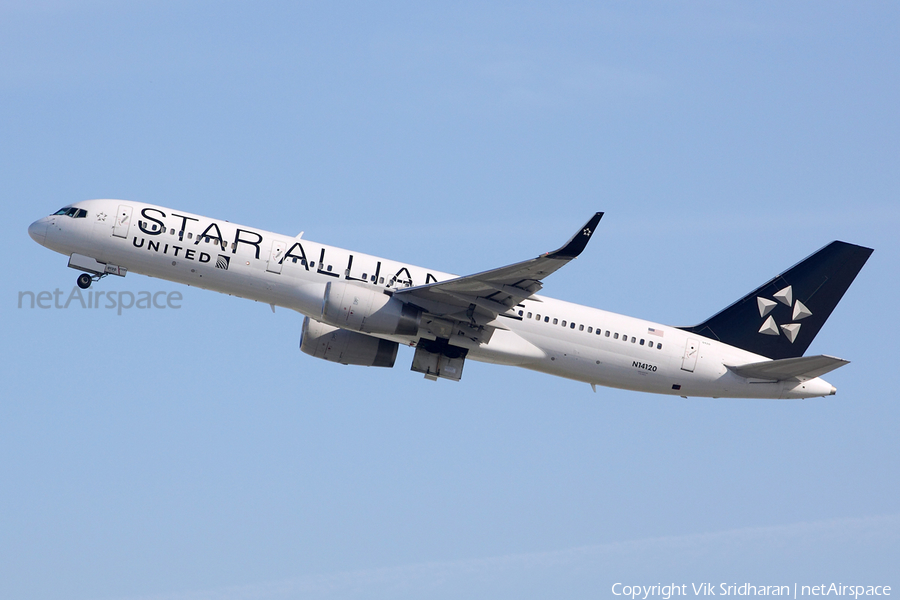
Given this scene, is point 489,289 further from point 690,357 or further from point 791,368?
point 791,368

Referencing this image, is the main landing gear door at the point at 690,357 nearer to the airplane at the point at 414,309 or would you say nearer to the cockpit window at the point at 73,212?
the airplane at the point at 414,309

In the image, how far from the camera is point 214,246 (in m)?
41.0

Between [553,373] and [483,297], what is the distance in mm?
5586

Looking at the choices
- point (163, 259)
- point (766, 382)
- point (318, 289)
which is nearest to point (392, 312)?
point (318, 289)

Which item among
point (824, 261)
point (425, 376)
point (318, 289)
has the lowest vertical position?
point (425, 376)

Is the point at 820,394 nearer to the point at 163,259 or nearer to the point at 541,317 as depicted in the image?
the point at 541,317

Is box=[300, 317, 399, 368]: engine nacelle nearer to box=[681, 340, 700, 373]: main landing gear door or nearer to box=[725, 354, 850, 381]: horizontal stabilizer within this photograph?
box=[681, 340, 700, 373]: main landing gear door

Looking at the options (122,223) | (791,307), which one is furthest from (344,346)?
(791,307)

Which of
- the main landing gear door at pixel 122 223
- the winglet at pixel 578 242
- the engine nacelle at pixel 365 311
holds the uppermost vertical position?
the winglet at pixel 578 242

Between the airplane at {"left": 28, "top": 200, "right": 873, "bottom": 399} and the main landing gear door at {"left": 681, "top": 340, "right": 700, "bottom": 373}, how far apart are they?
0.20 ft

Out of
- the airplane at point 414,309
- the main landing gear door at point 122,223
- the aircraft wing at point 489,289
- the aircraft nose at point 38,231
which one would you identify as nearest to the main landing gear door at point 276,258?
the airplane at point 414,309

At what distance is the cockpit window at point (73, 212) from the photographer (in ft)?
137

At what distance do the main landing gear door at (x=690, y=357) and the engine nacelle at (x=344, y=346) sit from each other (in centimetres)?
1320

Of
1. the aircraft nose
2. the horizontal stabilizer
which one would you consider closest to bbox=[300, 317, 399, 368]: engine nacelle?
the aircraft nose
